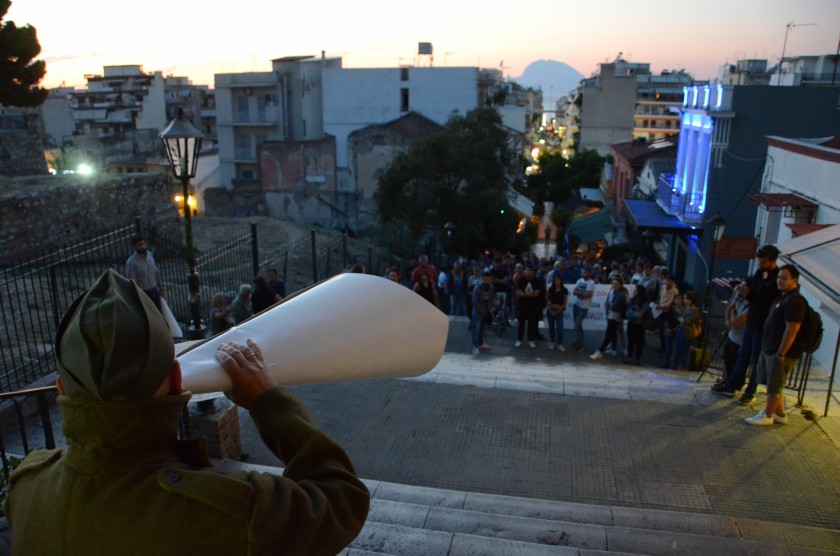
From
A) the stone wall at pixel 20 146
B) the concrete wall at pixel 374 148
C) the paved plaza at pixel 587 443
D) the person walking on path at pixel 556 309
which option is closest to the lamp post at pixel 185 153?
the paved plaza at pixel 587 443

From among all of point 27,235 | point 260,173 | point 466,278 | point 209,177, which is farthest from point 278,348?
point 209,177

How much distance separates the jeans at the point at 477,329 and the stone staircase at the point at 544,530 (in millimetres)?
5066

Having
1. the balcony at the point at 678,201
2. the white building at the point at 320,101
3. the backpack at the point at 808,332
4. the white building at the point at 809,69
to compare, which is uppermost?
the white building at the point at 809,69

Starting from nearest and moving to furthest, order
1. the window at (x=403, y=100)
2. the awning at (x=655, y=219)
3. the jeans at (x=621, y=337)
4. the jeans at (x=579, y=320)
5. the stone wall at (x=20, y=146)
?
the jeans at (x=621, y=337)
the jeans at (x=579, y=320)
the awning at (x=655, y=219)
the stone wall at (x=20, y=146)
the window at (x=403, y=100)

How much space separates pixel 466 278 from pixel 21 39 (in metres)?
18.2

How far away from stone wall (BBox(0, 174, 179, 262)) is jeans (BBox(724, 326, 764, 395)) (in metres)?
11.4

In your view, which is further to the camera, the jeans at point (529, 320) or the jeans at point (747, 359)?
the jeans at point (529, 320)

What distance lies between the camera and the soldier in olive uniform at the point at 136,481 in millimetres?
1419

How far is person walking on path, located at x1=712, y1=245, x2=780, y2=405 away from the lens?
6.78 meters

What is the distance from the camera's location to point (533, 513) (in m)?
4.97

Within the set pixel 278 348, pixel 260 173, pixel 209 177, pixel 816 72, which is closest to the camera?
pixel 278 348

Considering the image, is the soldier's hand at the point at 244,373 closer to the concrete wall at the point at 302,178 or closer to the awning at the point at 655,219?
the awning at the point at 655,219

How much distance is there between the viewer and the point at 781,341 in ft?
20.7

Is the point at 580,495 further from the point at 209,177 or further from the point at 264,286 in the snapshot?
the point at 209,177
